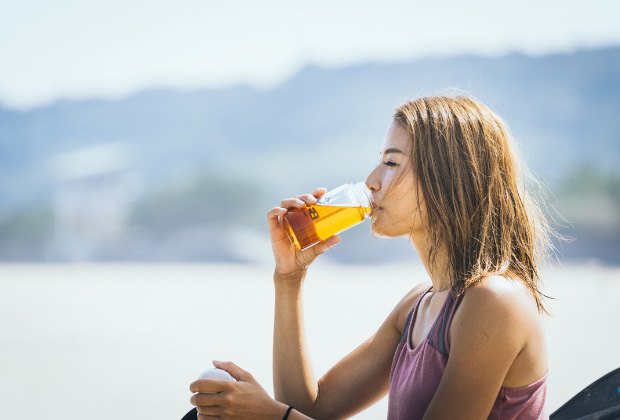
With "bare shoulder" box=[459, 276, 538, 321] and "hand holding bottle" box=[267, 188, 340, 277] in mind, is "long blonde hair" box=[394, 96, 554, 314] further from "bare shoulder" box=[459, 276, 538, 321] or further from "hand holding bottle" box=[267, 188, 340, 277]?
"hand holding bottle" box=[267, 188, 340, 277]

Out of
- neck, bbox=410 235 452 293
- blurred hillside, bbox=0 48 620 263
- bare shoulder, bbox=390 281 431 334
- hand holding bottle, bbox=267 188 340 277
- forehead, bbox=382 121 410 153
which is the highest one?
blurred hillside, bbox=0 48 620 263

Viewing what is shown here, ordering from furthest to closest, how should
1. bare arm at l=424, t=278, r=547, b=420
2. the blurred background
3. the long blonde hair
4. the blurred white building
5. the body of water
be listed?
the blurred white building, the blurred background, the body of water, the long blonde hair, bare arm at l=424, t=278, r=547, b=420

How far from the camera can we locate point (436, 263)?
3.16 ft

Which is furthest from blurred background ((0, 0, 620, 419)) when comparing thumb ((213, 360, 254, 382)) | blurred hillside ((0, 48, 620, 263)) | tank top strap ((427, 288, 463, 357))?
tank top strap ((427, 288, 463, 357))

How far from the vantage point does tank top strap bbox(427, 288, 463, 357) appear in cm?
82

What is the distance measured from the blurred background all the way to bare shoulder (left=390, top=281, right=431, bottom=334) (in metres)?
3.12

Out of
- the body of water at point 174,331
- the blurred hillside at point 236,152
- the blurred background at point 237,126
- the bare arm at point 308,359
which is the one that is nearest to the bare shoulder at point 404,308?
the bare arm at point 308,359

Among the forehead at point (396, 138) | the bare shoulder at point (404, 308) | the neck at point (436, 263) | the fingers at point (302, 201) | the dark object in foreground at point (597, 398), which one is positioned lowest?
the dark object in foreground at point (597, 398)

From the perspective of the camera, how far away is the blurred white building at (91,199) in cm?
689

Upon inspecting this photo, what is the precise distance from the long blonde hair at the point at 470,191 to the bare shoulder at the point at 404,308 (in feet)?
0.53

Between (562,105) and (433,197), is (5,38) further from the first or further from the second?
(433,197)

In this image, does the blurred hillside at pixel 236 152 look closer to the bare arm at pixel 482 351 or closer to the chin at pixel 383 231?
the chin at pixel 383 231

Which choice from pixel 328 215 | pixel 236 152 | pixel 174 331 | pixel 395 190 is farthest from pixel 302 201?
pixel 236 152

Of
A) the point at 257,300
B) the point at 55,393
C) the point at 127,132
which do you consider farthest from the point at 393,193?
the point at 127,132
